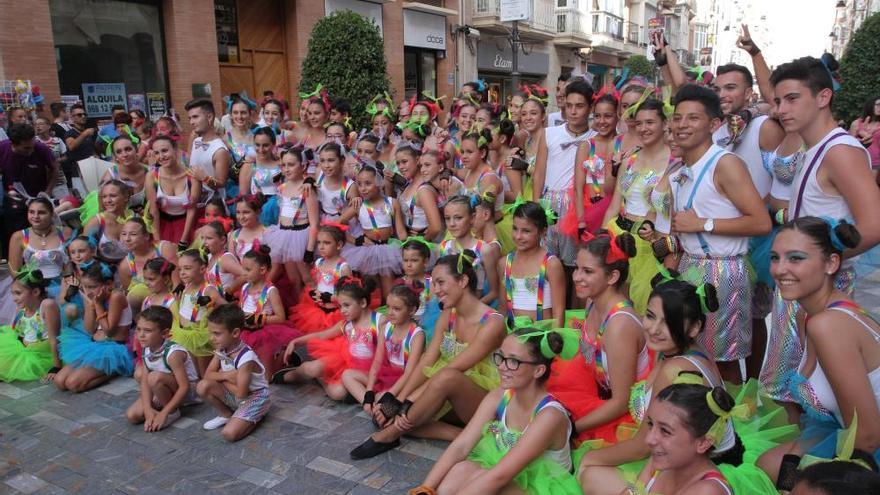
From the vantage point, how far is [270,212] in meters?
6.24

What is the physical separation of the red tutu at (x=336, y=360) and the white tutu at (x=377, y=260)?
92cm

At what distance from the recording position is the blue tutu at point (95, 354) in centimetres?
475

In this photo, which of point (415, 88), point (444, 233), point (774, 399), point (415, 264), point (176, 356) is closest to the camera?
point (774, 399)

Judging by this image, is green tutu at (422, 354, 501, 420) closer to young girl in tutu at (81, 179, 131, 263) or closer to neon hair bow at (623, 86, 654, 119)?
neon hair bow at (623, 86, 654, 119)

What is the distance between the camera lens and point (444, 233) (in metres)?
5.49

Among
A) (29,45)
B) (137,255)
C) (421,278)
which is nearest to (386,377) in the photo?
(421,278)

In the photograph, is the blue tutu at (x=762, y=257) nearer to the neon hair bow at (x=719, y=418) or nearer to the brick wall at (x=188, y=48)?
the neon hair bow at (x=719, y=418)

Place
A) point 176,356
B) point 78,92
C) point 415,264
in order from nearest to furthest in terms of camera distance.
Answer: point 176,356, point 415,264, point 78,92

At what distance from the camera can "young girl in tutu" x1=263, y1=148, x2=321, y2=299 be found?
5.57m

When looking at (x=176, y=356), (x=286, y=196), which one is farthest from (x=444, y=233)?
(x=176, y=356)

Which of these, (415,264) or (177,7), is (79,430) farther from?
(177,7)

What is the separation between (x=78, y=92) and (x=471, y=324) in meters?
9.85

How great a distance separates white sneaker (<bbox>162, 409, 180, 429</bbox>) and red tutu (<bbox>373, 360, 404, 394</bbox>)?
53.9 inches

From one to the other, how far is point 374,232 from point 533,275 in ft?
6.53
